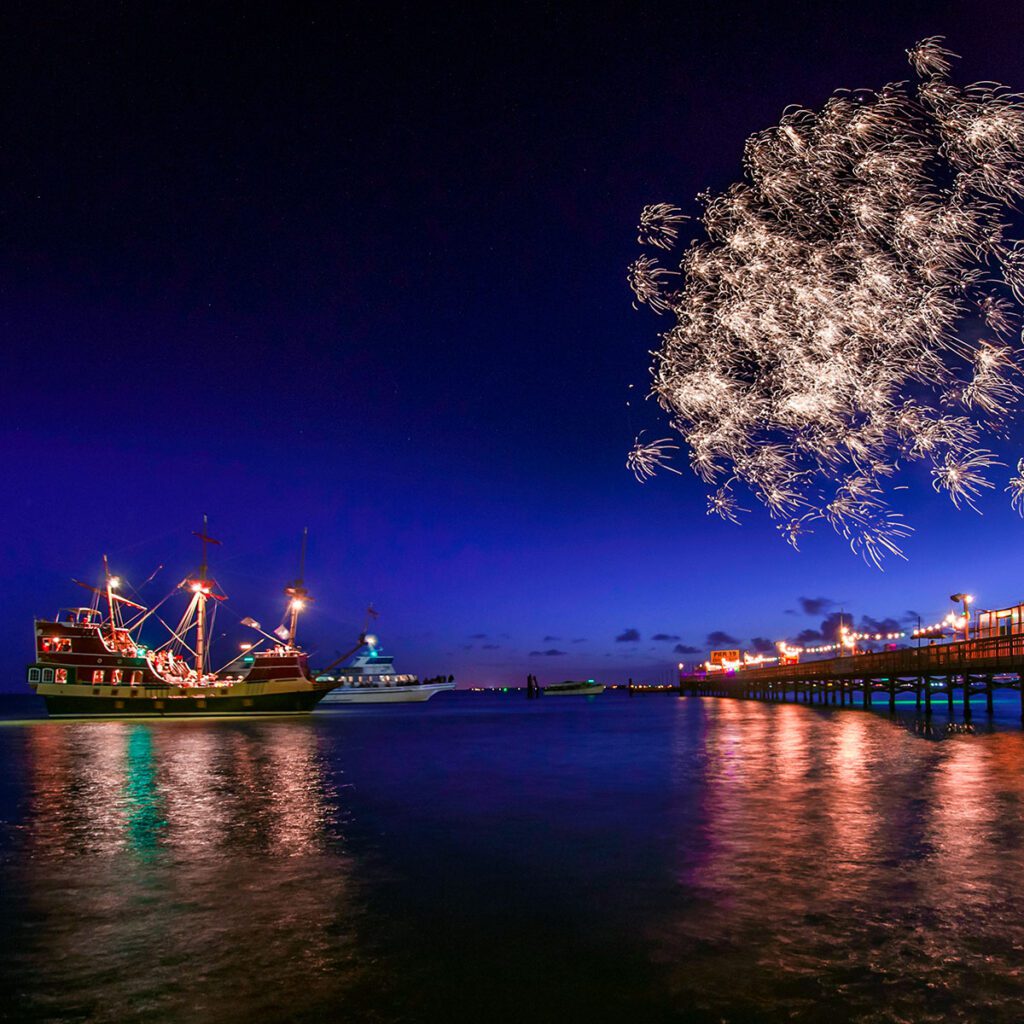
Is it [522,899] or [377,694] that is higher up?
[522,899]

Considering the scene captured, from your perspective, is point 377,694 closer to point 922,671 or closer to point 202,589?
point 202,589

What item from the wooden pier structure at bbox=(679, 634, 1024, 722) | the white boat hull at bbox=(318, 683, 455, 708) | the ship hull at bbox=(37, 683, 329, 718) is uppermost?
the wooden pier structure at bbox=(679, 634, 1024, 722)

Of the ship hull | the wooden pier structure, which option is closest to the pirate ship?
the ship hull

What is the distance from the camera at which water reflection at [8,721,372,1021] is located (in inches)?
322

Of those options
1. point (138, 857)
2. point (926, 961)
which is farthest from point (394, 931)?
point (138, 857)

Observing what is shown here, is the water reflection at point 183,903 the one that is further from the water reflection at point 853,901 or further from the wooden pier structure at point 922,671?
the wooden pier structure at point 922,671

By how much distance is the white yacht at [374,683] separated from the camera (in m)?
167

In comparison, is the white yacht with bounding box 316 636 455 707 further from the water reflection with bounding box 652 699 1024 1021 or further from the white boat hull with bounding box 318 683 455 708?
the water reflection with bounding box 652 699 1024 1021

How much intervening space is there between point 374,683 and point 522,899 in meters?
165

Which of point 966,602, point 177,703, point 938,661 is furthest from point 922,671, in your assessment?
point 177,703

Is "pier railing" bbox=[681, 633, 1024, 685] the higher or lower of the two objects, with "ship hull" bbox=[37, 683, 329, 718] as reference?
higher

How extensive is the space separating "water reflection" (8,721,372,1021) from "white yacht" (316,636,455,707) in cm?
14409

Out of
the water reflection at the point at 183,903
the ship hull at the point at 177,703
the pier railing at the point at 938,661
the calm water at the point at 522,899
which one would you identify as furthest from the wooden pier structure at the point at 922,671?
the ship hull at the point at 177,703

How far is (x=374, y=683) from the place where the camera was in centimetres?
17162
